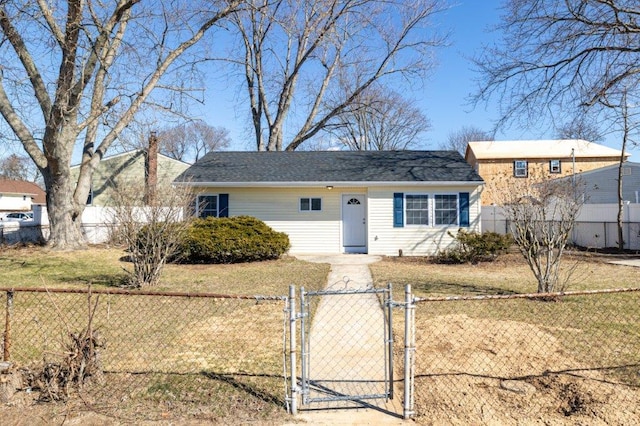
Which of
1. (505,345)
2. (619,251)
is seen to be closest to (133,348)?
(505,345)

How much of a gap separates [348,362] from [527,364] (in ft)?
6.15

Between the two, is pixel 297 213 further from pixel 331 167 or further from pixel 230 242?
pixel 230 242

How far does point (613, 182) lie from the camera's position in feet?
86.2

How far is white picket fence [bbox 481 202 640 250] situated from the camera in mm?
17172

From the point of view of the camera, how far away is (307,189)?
1636 cm

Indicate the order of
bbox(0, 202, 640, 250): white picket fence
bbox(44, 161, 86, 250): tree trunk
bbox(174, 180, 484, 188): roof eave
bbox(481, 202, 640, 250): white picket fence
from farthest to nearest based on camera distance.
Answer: bbox(481, 202, 640, 250): white picket fence, bbox(0, 202, 640, 250): white picket fence, bbox(174, 180, 484, 188): roof eave, bbox(44, 161, 86, 250): tree trunk

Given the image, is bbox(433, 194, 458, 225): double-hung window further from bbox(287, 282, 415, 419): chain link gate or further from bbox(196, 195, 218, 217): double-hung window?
bbox(287, 282, 415, 419): chain link gate

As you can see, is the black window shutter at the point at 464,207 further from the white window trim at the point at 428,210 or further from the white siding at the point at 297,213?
the white siding at the point at 297,213

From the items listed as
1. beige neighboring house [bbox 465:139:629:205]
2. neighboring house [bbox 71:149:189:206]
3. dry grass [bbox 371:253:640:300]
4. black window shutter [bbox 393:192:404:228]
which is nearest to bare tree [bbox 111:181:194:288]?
dry grass [bbox 371:253:640:300]

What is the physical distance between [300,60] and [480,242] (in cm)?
1648

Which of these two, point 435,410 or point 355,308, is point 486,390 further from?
point 355,308

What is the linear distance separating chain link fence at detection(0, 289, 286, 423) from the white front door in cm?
915

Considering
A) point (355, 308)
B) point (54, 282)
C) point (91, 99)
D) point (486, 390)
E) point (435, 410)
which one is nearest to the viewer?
point (435, 410)

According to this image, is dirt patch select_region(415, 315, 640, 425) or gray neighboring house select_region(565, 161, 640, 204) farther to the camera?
gray neighboring house select_region(565, 161, 640, 204)
